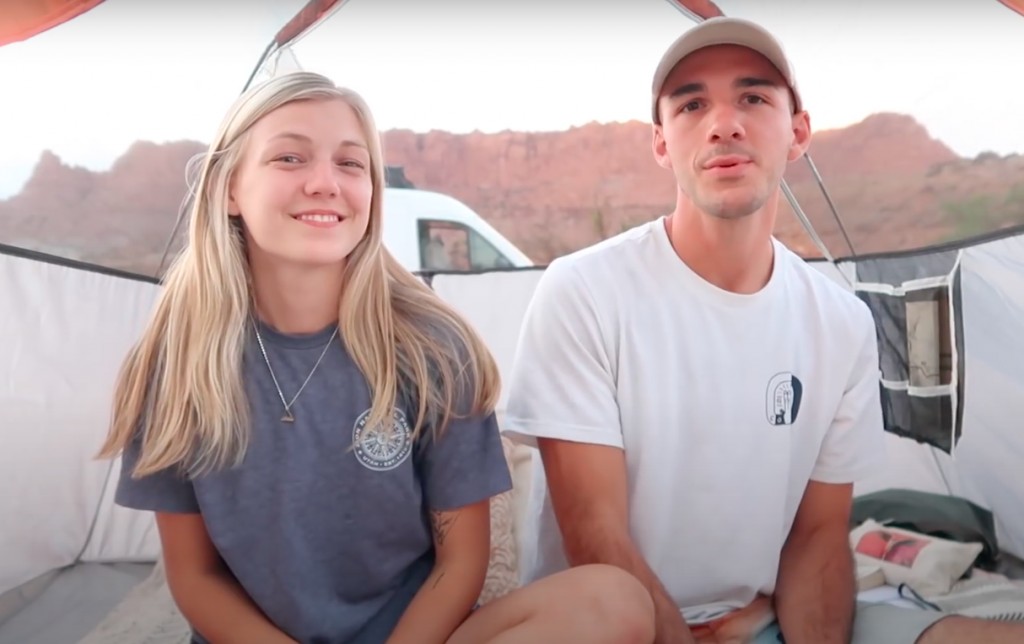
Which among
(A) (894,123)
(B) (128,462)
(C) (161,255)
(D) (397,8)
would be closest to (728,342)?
(B) (128,462)

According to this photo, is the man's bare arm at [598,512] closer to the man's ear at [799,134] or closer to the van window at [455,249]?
the man's ear at [799,134]

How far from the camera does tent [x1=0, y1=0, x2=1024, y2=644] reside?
5.24 ft

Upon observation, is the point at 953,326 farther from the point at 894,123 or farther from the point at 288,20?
the point at 288,20

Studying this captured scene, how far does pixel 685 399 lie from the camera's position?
3.68 feet

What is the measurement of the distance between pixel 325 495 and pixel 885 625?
75 cm

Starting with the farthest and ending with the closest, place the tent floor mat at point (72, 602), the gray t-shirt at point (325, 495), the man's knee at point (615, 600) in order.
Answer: the tent floor mat at point (72, 602) → the gray t-shirt at point (325, 495) → the man's knee at point (615, 600)

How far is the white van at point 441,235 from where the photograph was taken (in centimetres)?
223

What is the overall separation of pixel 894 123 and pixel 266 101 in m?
1.40

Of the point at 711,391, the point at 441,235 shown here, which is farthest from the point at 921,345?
the point at 441,235

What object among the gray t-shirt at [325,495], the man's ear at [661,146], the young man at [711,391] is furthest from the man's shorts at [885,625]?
the man's ear at [661,146]

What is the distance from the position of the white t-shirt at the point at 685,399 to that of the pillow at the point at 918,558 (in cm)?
57

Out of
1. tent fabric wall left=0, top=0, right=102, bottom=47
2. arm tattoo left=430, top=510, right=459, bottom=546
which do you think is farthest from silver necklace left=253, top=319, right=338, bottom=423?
tent fabric wall left=0, top=0, right=102, bottom=47

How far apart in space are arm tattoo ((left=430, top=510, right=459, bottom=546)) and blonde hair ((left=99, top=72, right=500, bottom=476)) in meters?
0.11

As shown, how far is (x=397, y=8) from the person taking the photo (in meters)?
1.91
